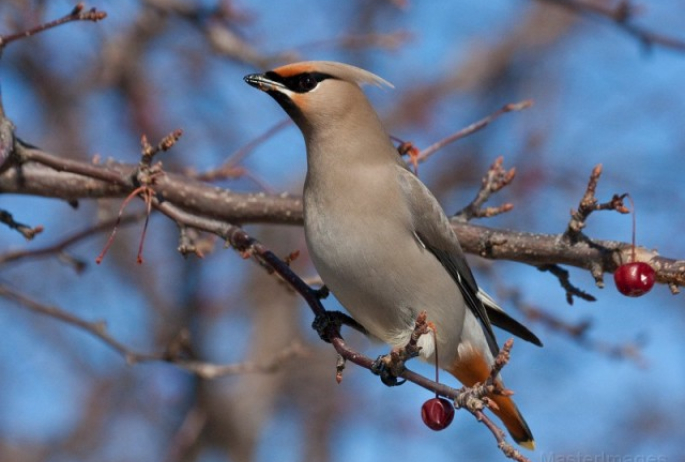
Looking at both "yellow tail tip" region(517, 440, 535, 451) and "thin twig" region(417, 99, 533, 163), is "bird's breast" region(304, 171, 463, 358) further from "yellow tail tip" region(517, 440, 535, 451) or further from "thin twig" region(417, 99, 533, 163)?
"yellow tail tip" region(517, 440, 535, 451)

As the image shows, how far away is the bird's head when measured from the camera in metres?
3.60

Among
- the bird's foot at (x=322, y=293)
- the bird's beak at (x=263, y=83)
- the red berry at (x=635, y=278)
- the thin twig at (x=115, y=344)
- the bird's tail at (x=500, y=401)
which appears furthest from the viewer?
the bird's tail at (x=500, y=401)

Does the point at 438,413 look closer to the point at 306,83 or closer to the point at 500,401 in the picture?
the point at 500,401

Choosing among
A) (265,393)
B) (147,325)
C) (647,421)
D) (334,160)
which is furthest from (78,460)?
(334,160)

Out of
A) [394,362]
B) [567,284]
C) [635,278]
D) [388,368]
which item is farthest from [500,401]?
[394,362]

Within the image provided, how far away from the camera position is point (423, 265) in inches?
143

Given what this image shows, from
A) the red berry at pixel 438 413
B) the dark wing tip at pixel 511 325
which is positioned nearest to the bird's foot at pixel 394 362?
the red berry at pixel 438 413

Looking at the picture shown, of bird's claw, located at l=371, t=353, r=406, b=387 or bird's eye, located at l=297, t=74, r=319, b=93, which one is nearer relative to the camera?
bird's claw, located at l=371, t=353, r=406, b=387

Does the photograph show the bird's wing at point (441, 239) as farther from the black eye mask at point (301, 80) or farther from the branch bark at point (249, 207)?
the black eye mask at point (301, 80)

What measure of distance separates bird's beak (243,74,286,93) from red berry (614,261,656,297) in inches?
56.3

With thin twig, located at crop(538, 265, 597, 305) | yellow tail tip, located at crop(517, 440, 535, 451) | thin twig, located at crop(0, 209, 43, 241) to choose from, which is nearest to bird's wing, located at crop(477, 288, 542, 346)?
thin twig, located at crop(538, 265, 597, 305)

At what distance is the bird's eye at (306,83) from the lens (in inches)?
143

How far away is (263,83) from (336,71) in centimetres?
33

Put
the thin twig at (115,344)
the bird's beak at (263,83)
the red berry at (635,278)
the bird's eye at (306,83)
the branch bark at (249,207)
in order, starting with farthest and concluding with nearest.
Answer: the thin twig at (115,344), the bird's eye at (306,83), the bird's beak at (263,83), the branch bark at (249,207), the red berry at (635,278)
